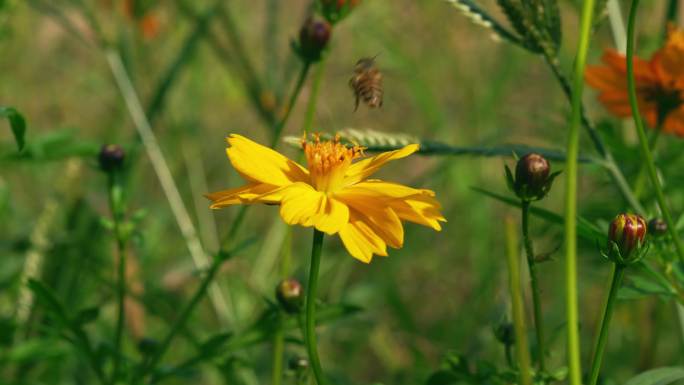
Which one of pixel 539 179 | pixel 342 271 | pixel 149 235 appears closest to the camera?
pixel 539 179

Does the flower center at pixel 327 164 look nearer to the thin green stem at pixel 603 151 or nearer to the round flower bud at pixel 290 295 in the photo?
the round flower bud at pixel 290 295

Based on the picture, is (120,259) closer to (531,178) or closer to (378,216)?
(378,216)

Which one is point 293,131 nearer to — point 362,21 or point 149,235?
point 362,21

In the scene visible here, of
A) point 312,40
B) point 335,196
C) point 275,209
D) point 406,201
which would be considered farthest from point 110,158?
point 275,209

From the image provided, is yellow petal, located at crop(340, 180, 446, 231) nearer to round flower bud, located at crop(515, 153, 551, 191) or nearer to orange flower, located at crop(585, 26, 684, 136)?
round flower bud, located at crop(515, 153, 551, 191)

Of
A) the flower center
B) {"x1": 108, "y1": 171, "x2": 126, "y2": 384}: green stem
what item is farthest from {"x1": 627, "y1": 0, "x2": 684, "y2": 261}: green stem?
{"x1": 108, "y1": 171, "x2": 126, "y2": 384}: green stem

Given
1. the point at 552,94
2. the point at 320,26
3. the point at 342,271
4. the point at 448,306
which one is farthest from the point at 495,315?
the point at 552,94

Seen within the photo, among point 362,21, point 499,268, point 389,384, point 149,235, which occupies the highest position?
point 362,21
